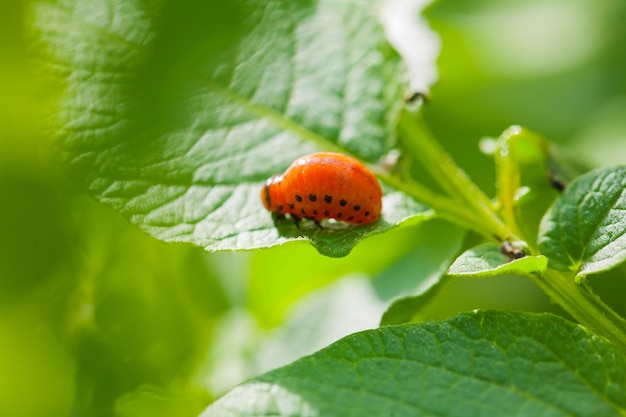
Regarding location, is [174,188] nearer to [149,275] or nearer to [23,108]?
[23,108]

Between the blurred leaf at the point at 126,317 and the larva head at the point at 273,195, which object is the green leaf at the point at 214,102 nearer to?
the larva head at the point at 273,195

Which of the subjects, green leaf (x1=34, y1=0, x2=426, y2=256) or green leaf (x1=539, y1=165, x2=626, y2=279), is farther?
green leaf (x1=34, y1=0, x2=426, y2=256)

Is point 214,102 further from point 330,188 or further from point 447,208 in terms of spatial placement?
point 447,208

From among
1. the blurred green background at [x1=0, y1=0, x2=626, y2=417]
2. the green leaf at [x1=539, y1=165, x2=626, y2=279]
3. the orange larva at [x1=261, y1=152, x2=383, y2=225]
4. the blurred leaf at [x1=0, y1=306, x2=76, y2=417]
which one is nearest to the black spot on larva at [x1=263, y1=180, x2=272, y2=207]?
the orange larva at [x1=261, y1=152, x2=383, y2=225]

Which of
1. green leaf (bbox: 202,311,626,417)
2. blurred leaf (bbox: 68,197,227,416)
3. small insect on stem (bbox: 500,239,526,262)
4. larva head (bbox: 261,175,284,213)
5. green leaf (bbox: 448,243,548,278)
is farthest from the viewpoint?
blurred leaf (bbox: 68,197,227,416)

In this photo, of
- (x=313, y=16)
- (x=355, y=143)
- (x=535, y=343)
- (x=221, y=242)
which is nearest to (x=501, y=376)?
(x=535, y=343)

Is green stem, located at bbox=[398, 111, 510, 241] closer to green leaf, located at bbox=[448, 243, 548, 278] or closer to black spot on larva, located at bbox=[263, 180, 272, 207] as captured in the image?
green leaf, located at bbox=[448, 243, 548, 278]

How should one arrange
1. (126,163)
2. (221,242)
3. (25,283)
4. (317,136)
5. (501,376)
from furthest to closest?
1. (25,283)
2. (317,136)
3. (126,163)
4. (221,242)
5. (501,376)

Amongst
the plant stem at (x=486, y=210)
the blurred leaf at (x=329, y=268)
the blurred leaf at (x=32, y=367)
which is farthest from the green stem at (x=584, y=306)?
the blurred leaf at (x=32, y=367)
